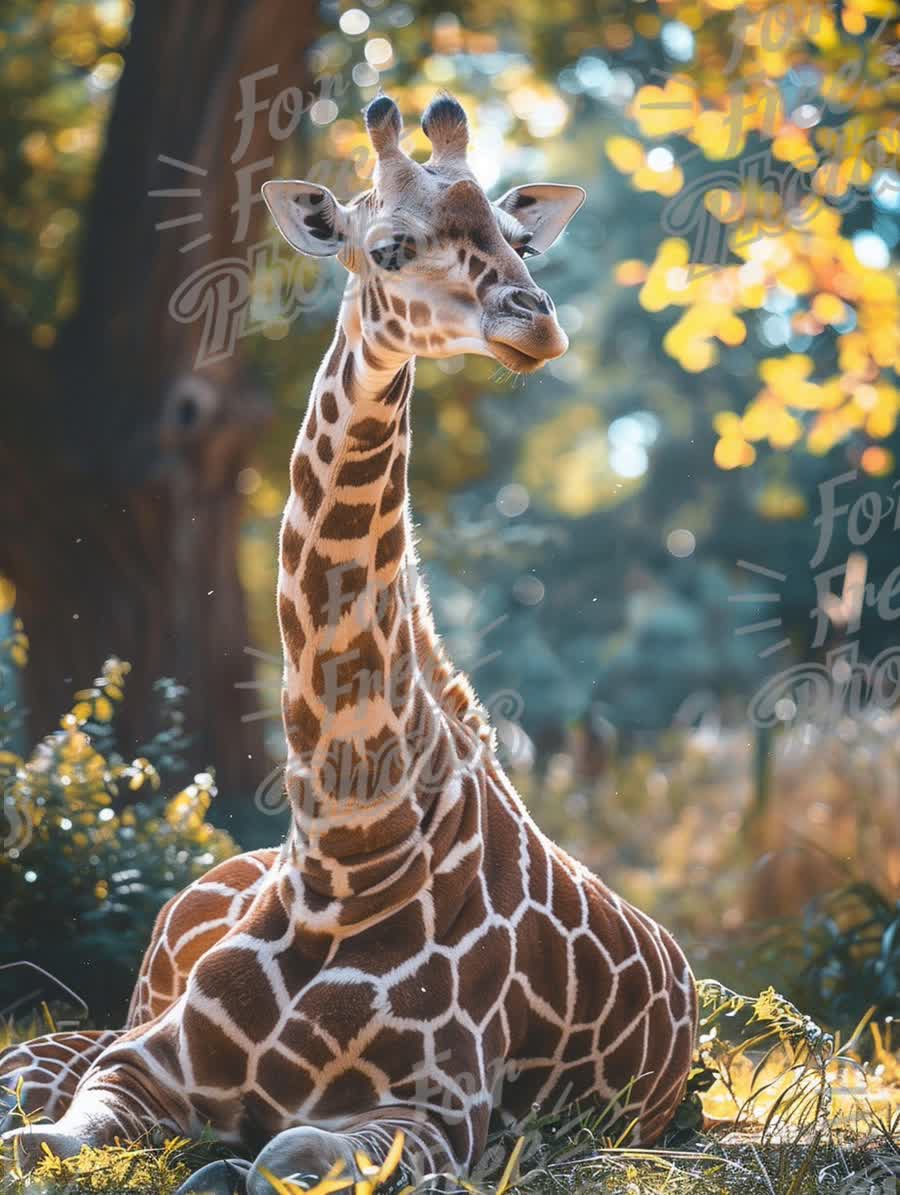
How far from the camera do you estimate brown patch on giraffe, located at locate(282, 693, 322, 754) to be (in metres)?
3.81

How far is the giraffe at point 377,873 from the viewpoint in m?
3.53

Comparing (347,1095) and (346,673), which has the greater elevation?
(346,673)

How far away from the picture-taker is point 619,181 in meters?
22.6

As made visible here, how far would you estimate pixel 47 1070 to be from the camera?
4.40 m

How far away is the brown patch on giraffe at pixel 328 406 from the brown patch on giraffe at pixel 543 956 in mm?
1327

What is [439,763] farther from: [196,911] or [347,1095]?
[196,911]

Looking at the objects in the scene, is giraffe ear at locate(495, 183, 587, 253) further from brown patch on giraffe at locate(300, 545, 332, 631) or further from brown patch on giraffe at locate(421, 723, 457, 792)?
brown patch on giraffe at locate(421, 723, 457, 792)

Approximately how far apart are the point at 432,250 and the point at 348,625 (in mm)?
879

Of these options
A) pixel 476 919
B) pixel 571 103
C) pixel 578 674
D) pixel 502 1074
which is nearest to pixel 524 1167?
pixel 502 1074

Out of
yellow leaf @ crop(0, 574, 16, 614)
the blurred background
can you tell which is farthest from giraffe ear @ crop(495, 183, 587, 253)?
yellow leaf @ crop(0, 574, 16, 614)

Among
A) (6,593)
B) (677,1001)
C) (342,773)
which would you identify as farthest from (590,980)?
(6,593)

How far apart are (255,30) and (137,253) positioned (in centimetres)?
138

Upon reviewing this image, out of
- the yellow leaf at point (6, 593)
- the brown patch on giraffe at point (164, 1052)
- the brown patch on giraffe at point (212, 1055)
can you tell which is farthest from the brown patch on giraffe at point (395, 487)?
the yellow leaf at point (6, 593)

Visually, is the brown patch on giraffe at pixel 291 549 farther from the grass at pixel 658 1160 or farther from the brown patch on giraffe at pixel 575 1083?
the brown patch on giraffe at pixel 575 1083
